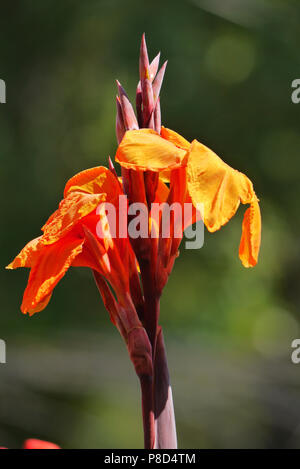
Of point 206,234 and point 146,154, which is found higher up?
point 206,234

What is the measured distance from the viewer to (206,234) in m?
2.25

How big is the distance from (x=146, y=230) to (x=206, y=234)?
192cm

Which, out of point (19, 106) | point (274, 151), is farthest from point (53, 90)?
point (274, 151)

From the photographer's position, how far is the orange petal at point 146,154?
0.32 meters

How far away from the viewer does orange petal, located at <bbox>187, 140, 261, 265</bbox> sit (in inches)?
12.7

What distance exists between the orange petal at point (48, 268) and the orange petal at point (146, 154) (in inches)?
2.5
